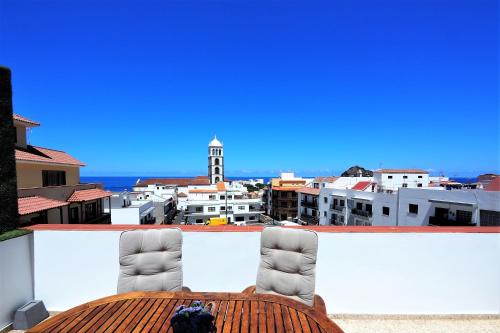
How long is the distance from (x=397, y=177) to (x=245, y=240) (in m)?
31.5

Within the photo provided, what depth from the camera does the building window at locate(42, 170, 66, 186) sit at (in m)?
9.38

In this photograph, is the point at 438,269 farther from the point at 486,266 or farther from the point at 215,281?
the point at 215,281

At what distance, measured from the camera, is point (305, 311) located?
1613 millimetres

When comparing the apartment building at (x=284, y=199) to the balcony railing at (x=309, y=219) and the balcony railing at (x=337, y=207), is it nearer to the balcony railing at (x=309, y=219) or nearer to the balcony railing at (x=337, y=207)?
the balcony railing at (x=309, y=219)

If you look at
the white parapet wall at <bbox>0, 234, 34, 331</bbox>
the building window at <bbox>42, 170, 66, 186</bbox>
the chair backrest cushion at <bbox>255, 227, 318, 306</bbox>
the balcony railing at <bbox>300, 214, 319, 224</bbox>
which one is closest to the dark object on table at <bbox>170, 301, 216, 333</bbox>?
the chair backrest cushion at <bbox>255, 227, 318, 306</bbox>

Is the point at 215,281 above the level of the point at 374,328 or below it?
above

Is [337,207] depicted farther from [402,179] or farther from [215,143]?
[215,143]

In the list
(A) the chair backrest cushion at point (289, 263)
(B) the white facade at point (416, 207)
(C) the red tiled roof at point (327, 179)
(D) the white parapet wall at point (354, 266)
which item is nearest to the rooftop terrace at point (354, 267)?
(D) the white parapet wall at point (354, 266)

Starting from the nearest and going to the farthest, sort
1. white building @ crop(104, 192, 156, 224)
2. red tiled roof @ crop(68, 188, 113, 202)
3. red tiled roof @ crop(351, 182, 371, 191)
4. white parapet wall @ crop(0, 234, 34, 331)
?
white parapet wall @ crop(0, 234, 34, 331) < red tiled roof @ crop(68, 188, 113, 202) < white building @ crop(104, 192, 156, 224) < red tiled roof @ crop(351, 182, 371, 191)

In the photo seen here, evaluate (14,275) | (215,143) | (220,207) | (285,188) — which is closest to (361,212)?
(285,188)

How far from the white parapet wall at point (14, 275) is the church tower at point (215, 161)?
63097mm

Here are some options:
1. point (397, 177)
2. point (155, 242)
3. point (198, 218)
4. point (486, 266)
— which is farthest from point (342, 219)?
point (155, 242)

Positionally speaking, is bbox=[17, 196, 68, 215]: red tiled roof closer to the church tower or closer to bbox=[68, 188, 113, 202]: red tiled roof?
bbox=[68, 188, 113, 202]: red tiled roof

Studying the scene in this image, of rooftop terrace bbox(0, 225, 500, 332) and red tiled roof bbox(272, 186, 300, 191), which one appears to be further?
red tiled roof bbox(272, 186, 300, 191)
